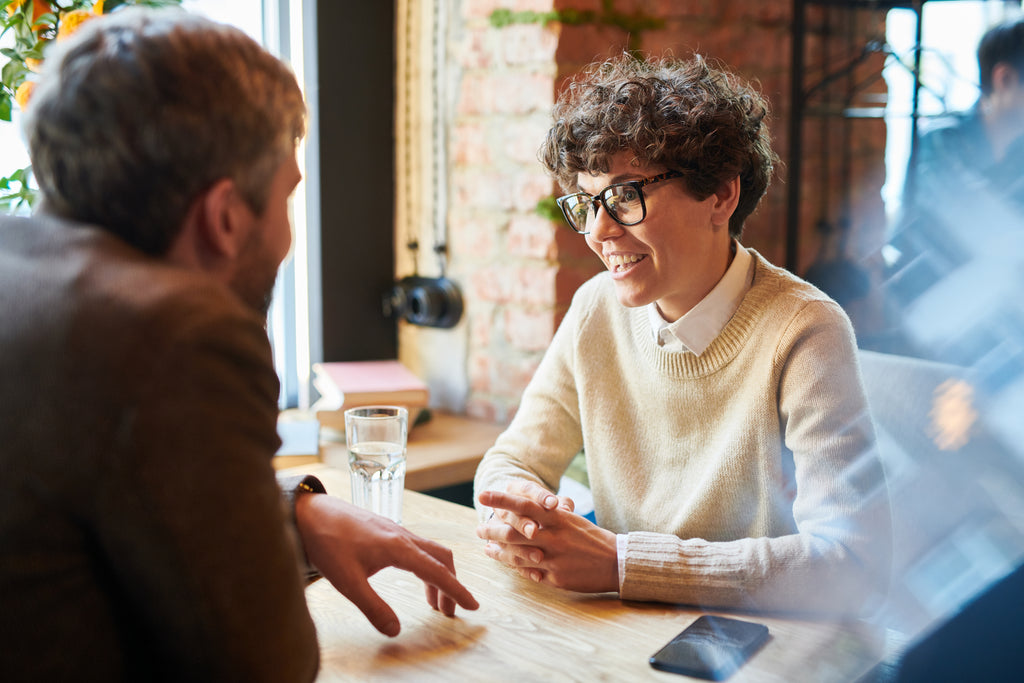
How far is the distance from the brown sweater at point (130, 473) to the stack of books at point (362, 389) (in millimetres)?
1234

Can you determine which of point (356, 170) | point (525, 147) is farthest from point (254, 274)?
point (356, 170)

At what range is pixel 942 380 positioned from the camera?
138 centimetres

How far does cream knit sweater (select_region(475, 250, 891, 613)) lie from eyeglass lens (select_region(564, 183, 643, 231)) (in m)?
0.19

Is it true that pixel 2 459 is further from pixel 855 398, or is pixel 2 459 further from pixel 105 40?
pixel 855 398

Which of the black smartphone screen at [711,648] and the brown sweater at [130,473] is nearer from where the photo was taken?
the brown sweater at [130,473]

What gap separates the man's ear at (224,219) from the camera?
2.24 feet

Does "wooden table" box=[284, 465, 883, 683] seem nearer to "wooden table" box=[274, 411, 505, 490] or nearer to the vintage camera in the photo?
"wooden table" box=[274, 411, 505, 490]

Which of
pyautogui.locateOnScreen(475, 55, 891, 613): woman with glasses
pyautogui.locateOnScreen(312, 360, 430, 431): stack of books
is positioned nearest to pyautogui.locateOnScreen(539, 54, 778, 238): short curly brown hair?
pyautogui.locateOnScreen(475, 55, 891, 613): woman with glasses

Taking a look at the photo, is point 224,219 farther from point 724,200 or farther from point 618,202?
point 724,200

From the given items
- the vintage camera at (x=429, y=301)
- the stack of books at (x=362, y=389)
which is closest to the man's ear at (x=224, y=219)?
the stack of books at (x=362, y=389)

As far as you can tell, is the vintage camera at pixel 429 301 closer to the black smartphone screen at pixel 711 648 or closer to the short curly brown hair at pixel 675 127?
the short curly brown hair at pixel 675 127

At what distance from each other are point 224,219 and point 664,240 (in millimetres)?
721

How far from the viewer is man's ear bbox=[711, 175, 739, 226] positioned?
1.31 m

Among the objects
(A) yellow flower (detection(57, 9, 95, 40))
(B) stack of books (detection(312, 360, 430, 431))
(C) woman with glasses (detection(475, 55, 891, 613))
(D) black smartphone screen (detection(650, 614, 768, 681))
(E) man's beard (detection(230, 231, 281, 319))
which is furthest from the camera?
(B) stack of books (detection(312, 360, 430, 431))
